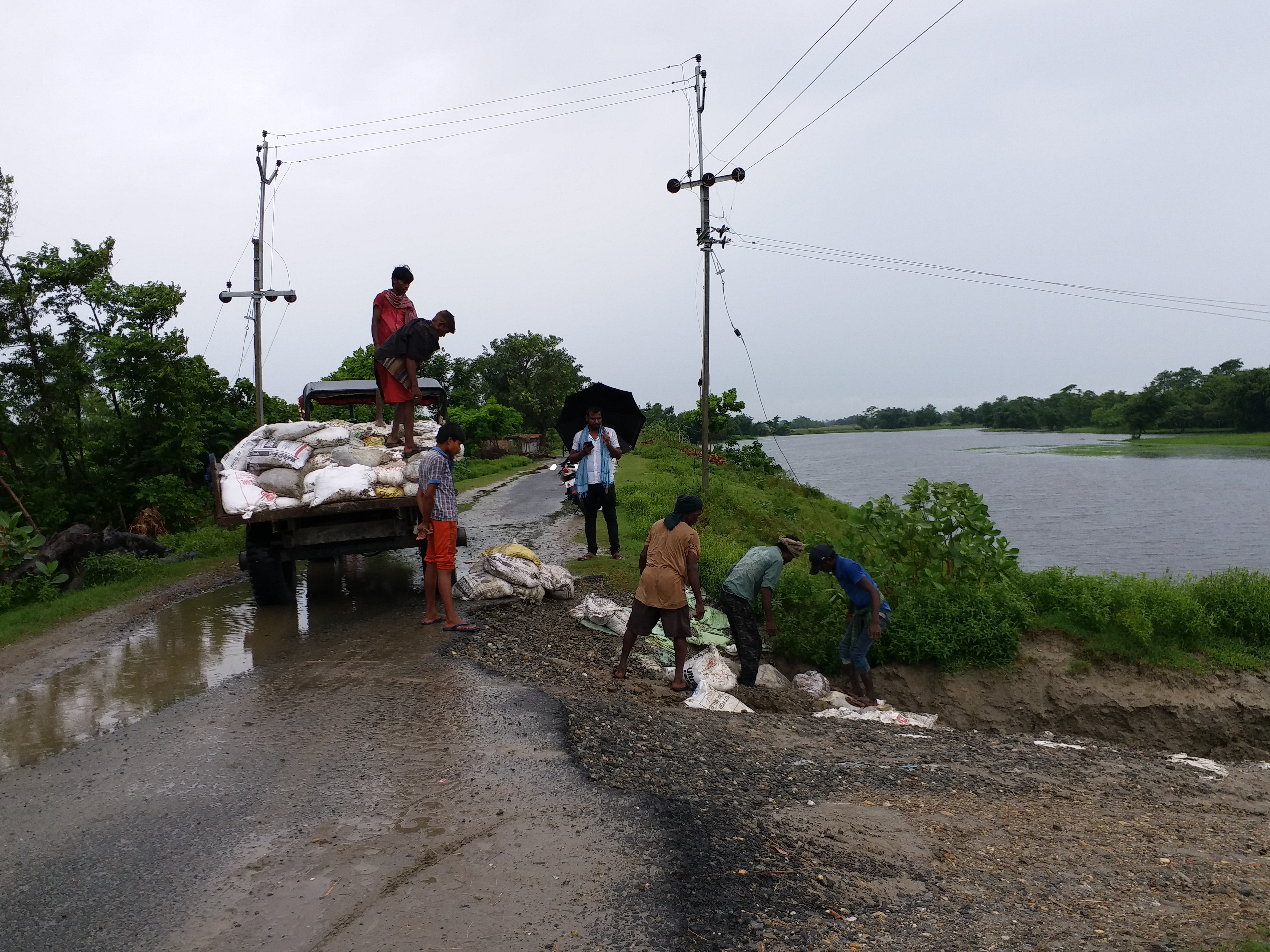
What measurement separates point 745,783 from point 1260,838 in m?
2.99

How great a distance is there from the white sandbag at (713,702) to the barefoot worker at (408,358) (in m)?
3.98

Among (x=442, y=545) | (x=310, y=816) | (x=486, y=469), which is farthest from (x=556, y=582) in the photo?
(x=486, y=469)

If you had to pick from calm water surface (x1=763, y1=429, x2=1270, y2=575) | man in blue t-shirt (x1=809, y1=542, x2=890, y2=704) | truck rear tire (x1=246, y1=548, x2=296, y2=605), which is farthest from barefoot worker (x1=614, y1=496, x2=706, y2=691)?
calm water surface (x1=763, y1=429, x2=1270, y2=575)

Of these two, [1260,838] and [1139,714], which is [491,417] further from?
[1260,838]

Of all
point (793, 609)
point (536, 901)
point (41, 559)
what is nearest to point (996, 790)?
point (536, 901)

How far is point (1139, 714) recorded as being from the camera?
952cm

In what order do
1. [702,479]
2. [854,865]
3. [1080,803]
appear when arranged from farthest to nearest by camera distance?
[702,479], [1080,803], [854,865]

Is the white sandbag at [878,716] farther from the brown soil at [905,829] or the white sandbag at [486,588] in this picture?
the white sandbag at [486,588]

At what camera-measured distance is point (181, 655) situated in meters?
7.70

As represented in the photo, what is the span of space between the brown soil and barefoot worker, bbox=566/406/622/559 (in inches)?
113

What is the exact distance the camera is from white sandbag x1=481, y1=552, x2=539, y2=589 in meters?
8.69

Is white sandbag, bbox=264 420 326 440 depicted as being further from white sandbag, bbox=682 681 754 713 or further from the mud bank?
the mud bank

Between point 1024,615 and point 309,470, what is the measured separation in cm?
806

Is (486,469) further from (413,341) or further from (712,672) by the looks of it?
(712,672)
